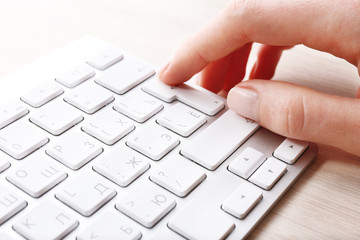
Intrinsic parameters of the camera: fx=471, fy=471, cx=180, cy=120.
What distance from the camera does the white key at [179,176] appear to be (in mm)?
407

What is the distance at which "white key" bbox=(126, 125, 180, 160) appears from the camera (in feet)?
1.44

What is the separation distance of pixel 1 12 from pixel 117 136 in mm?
355

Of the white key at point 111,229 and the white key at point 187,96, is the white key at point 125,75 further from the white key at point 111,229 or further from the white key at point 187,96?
the white key at point 111,229

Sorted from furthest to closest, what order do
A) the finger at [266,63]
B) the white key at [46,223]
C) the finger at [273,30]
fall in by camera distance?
the finger at [266,63], the finger at [273,30], the white key at [46,223]

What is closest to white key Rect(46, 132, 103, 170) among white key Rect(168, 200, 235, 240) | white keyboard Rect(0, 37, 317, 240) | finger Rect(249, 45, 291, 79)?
white keyboard Rect(0, 37, 317, 240)

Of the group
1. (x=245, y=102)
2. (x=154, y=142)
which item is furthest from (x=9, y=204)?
(x=245, y=102)

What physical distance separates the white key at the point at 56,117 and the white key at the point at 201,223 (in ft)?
0.49

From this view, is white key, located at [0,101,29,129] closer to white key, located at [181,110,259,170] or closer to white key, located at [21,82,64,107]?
white key, located at [21,82,64,107]

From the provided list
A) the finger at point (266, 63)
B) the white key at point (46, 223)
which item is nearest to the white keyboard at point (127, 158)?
the white key at point (46, 223)

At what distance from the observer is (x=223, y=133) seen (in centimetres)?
47

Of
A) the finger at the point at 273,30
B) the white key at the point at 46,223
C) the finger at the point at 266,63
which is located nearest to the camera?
the white key at the point at 46,223

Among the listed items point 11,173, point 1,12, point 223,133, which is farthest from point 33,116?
point 1,12

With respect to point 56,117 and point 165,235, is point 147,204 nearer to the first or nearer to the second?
point 165,235

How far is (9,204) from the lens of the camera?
0.38 metres
